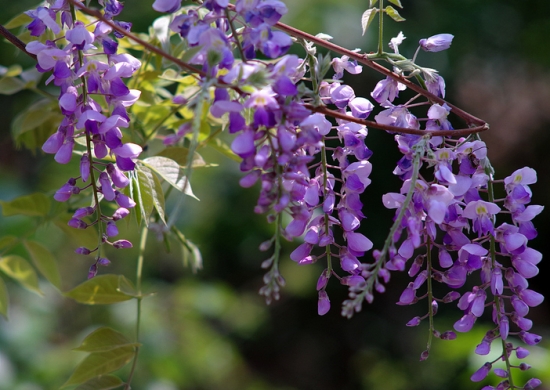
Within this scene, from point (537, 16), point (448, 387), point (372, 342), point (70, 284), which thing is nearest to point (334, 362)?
point (372, 342)

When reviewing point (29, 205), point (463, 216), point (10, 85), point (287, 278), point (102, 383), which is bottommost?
point (287, 278)

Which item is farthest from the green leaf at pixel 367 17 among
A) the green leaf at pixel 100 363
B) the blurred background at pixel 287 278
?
the blurred background at pixel 287 278

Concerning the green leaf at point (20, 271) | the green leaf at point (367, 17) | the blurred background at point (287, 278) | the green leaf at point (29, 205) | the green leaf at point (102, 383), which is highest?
the green leaf at point (367, 17)

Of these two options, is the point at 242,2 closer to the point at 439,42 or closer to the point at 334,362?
the point at 439,42

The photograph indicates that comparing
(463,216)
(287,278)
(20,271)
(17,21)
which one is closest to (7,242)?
(20,271)

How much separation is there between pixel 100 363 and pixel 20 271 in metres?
0.22

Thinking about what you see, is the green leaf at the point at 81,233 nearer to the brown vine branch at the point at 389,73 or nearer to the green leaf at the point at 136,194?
the green leaf at the point at 136,194

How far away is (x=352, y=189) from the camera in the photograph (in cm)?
59

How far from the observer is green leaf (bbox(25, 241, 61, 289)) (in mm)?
877

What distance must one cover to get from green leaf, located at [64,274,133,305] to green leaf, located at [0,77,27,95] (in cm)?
33

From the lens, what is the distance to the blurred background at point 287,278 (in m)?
2.08

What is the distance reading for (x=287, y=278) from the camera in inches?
120

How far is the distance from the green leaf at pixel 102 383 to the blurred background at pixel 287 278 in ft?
3.26

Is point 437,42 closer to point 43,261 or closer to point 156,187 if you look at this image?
point 156,187
